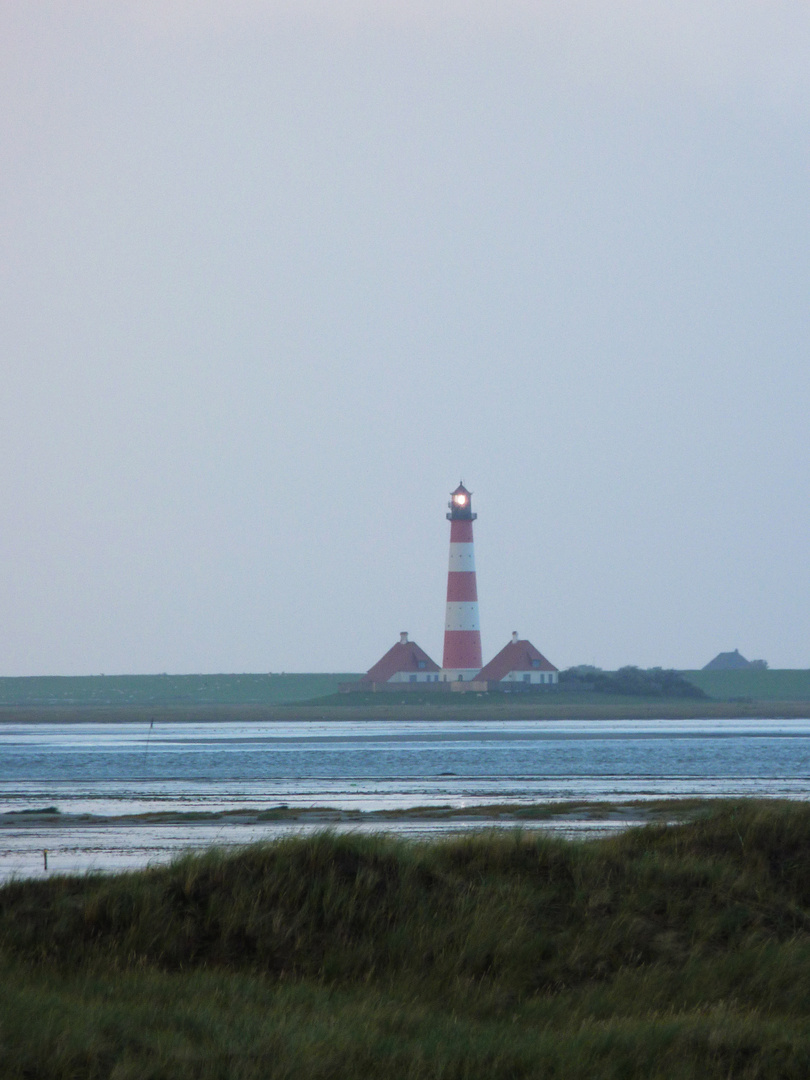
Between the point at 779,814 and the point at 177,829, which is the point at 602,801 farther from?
the point at 779,814

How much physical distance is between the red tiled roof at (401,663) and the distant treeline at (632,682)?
9.42m

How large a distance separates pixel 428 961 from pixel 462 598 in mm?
70022

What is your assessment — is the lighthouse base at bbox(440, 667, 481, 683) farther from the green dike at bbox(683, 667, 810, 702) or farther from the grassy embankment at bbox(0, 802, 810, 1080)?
the grassy embankment at bbox(0, 802, 810, 1080)

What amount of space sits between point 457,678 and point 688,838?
73.3 meters

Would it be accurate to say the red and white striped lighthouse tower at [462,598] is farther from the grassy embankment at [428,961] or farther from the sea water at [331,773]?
the grassy embankment at [428,961]

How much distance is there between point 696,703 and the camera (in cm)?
9900

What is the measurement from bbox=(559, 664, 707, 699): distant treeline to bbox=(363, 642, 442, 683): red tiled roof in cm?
942

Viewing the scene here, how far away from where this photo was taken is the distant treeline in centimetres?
9731

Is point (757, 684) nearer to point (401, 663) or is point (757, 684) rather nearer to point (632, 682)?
point (632, 682)

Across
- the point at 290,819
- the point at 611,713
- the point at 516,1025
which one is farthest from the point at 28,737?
the point at 516,1025

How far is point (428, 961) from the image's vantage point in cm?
1117

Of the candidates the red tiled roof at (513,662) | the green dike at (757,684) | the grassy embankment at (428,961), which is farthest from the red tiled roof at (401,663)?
the grassy embankment at (428,961)

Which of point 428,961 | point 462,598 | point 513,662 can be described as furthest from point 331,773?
point 513,662

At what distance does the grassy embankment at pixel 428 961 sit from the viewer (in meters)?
9.10
